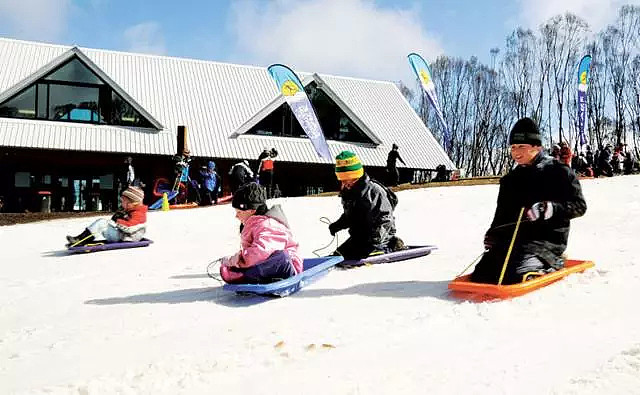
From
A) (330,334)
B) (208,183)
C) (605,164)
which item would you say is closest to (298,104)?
(208,183)

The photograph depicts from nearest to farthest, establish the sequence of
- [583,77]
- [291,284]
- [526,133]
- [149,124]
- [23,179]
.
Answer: [526,133]
[291,284]
[23,179]
[583,77]
[149,124]

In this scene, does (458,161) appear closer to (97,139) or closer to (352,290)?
(97,139)

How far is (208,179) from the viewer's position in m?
19.2

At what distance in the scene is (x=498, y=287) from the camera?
196 inches

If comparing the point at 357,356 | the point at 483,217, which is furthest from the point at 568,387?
the point at 483,217

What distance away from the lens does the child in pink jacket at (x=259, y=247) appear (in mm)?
5934

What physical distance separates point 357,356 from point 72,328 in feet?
8.64

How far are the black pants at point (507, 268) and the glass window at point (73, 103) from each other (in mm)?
22536

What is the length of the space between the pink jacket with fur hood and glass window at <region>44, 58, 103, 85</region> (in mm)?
21229

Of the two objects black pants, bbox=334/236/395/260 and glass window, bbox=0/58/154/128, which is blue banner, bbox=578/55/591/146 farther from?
black pants, bbox=334/236/395/260

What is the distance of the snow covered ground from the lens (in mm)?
3465

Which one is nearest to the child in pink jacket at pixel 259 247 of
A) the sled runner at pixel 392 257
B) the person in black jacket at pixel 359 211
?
the sled runner at pixel 392 257

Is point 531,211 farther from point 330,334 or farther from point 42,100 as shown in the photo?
point 42,100

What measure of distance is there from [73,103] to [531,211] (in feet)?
76.2
